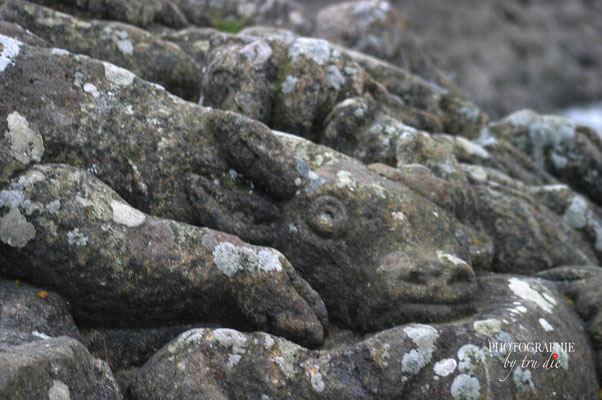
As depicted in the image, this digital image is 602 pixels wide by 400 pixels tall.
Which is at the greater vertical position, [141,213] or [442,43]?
[141,213]

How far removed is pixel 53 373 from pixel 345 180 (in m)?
2.49

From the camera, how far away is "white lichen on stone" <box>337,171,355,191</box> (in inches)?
182

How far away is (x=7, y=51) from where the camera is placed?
160 inches

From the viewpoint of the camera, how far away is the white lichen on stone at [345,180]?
4.62 m

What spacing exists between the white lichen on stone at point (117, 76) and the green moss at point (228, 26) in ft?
15.7

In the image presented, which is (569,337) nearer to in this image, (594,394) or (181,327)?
(594,394)

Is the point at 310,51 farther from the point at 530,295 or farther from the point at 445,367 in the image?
the point at 445,367

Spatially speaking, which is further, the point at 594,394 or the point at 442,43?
the point at 442,43

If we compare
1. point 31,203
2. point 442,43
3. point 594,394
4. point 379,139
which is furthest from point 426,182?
point 442,43

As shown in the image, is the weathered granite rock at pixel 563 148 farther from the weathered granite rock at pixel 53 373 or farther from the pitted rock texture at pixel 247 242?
the weathered granite rock at pixel 53 373

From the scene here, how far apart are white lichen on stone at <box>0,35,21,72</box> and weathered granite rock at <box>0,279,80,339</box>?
1.43 meters

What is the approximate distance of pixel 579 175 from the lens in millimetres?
8109

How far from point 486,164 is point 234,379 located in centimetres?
438

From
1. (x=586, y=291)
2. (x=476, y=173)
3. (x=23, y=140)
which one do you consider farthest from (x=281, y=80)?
(x=586, y=291)
